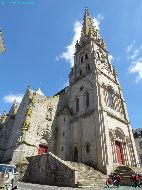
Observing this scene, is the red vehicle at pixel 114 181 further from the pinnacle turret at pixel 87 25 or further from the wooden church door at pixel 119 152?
the pinnacle turret at pixel 87 25

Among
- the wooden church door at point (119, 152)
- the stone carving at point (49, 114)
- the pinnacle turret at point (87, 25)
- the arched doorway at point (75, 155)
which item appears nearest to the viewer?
the wooden church door at point (119, 152)

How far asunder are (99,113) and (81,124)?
346 centimetres

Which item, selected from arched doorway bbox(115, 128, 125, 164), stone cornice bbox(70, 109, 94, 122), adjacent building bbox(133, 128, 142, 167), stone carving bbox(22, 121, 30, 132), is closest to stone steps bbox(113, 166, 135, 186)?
arched doorway bbox(115, 128, 125, 164)

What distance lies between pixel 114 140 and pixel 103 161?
409 centimetres

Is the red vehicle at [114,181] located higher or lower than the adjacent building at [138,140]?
lower

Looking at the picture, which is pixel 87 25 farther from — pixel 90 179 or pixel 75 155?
pixel 90 179

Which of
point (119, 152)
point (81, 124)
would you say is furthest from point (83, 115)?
point (119, 152)

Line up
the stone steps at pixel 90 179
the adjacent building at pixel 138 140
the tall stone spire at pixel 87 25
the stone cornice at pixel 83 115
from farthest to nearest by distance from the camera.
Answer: the adjacent building at pixel 138 140, the tall stone spire at pixel 87 25, the stone cornice at pixel 83 115, the stone steps at pixel 90 179

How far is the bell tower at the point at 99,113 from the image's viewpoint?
2216cm

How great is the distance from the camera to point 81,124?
84.7 ft

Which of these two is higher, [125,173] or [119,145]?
[119,145]

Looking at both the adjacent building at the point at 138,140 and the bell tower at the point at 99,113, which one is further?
the adjacent building at the point at 138,140

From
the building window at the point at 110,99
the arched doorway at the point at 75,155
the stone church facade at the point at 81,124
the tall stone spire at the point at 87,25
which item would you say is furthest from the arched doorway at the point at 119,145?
the tall stone spire at the point at 87,25

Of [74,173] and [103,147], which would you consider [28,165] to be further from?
[103,147]
